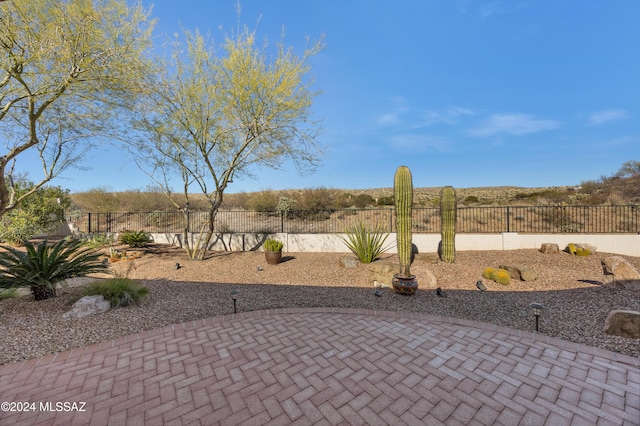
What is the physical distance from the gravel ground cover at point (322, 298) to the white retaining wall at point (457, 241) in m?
0.57

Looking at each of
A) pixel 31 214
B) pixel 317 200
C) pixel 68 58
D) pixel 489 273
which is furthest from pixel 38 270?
pixel 317 200

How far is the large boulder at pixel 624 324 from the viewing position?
10.9 feet

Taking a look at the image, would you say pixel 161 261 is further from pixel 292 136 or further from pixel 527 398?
pixel 527 398

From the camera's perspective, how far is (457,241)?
31.4 ft

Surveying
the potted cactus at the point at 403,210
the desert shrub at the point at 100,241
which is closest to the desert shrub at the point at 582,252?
the potted cactus at the point at 403,210

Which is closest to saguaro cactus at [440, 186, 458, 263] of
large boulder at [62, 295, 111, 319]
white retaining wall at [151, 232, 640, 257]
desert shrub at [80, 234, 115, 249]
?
white retaining wall at [151, 232, 640, 257]

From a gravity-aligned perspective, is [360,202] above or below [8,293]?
above

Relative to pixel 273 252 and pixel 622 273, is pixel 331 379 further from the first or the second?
pixel 622 273

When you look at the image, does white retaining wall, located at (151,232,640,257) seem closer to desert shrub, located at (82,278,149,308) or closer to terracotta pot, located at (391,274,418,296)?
terracotta pot, located at (391,274,418,296)

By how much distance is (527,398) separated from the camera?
228cm

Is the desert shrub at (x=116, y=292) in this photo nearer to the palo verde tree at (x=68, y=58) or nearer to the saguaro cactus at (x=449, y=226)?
the palo verde tree at (x=68, y=58)

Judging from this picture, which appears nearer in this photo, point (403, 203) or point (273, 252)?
point (403, 203)

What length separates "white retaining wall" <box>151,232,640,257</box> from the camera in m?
8.27

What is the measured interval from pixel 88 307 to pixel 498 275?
329 inches
